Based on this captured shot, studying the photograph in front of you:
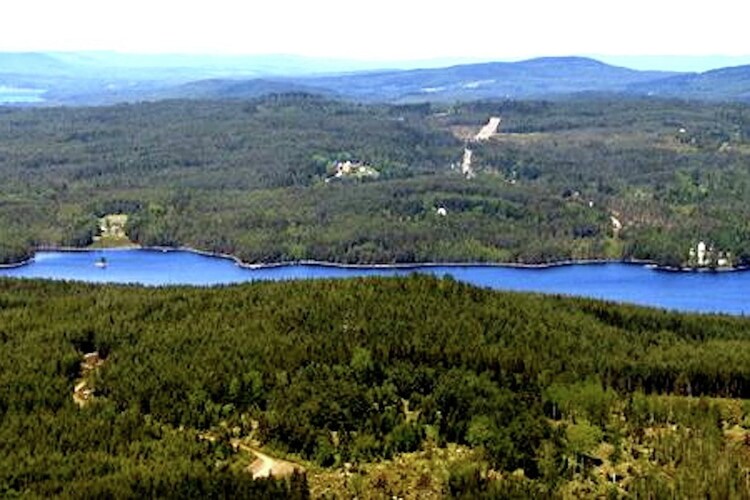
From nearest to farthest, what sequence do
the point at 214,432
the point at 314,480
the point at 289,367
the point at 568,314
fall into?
the point at 314,480 < the point at 214,432 < the point at 289,367 < the point at 568,314

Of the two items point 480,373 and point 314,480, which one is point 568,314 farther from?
point 314,480

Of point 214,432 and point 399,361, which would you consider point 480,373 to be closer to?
point 399,361

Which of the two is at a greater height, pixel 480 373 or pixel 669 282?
pixel 480 373

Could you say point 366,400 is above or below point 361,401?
below

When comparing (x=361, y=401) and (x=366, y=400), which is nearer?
(x=361, y=401)

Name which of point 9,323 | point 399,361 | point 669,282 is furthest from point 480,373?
point 669,282

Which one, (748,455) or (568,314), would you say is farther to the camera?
(568,314)

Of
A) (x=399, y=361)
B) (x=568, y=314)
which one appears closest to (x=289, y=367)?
(x=399, y=361)

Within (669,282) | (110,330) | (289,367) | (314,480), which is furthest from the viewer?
(669,282)
